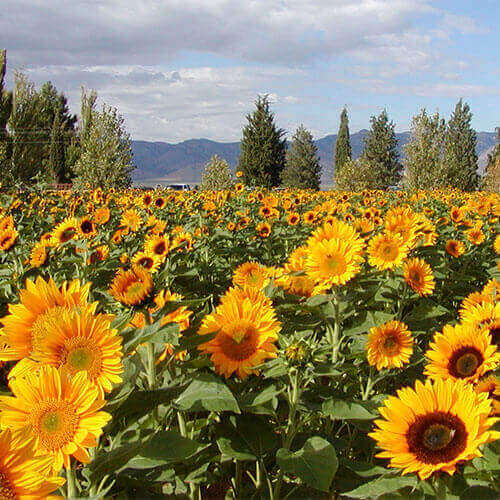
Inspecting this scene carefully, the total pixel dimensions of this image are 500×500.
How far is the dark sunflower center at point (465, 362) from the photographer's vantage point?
59.6 inches

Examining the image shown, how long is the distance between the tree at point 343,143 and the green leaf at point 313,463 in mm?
68659

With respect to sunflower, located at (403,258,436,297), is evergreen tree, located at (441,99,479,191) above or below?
above

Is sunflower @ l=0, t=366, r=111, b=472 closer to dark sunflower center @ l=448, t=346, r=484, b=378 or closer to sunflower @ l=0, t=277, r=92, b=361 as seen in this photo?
sunflower @ l=0, t=277, r=92, b=361

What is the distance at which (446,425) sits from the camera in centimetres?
118

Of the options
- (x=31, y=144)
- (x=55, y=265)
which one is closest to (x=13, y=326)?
(x=55, y=265)

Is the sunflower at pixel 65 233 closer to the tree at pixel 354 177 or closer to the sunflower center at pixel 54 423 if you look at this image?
the sunflower center at pixel 54 423

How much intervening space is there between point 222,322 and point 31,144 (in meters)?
29.4

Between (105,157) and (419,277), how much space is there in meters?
16.5

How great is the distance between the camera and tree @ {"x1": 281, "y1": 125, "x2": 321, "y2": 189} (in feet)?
233

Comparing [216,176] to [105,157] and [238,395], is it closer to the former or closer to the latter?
[105,157]

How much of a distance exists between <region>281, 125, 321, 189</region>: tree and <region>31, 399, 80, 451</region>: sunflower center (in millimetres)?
69446

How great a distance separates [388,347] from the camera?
2.18m

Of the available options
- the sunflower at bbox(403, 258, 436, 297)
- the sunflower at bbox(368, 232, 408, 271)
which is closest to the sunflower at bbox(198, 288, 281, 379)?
the sunflower at bbox(368, 232, 408, 271)

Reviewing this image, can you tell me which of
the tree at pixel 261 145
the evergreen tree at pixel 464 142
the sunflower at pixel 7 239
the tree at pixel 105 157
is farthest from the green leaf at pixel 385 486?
the evergreen tree at pixel 464 142
